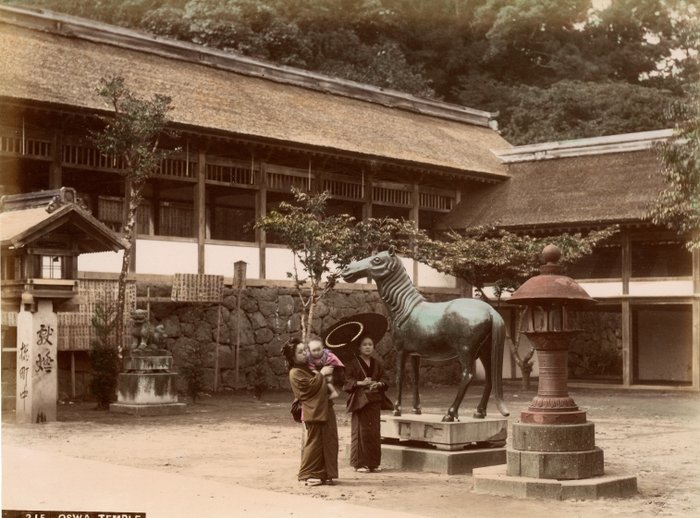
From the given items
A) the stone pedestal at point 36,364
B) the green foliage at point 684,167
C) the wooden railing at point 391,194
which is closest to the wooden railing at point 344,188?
the wooden railing at point 391,194

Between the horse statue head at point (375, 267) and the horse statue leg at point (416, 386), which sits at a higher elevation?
the horse statue head at point (375, 267)

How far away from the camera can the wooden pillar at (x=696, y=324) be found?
24828 millimetres

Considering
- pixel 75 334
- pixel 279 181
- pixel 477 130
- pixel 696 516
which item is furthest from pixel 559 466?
pixel 477 130

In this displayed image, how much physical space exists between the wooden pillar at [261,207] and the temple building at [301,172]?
4 cm

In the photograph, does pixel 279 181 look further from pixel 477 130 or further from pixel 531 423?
pixel 531 423

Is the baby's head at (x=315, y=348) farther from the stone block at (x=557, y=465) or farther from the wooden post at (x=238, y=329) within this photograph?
the wooden post at (x=238, y=329)

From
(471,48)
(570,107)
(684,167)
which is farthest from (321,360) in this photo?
(471,48)

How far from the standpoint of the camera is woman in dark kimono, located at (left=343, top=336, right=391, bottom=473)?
11117 mm

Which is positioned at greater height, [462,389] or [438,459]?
[462,389]

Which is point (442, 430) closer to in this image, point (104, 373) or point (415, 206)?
point (104, 373)

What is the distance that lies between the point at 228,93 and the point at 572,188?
9908 mm

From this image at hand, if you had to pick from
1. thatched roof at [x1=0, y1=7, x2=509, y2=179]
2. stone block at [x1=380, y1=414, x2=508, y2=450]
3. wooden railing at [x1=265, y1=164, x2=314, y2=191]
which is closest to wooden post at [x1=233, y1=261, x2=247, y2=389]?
wooden railing at [x1=265, y1=164, x2=314, y2=191]

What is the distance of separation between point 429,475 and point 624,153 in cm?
1989

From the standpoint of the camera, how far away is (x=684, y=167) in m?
18.4
